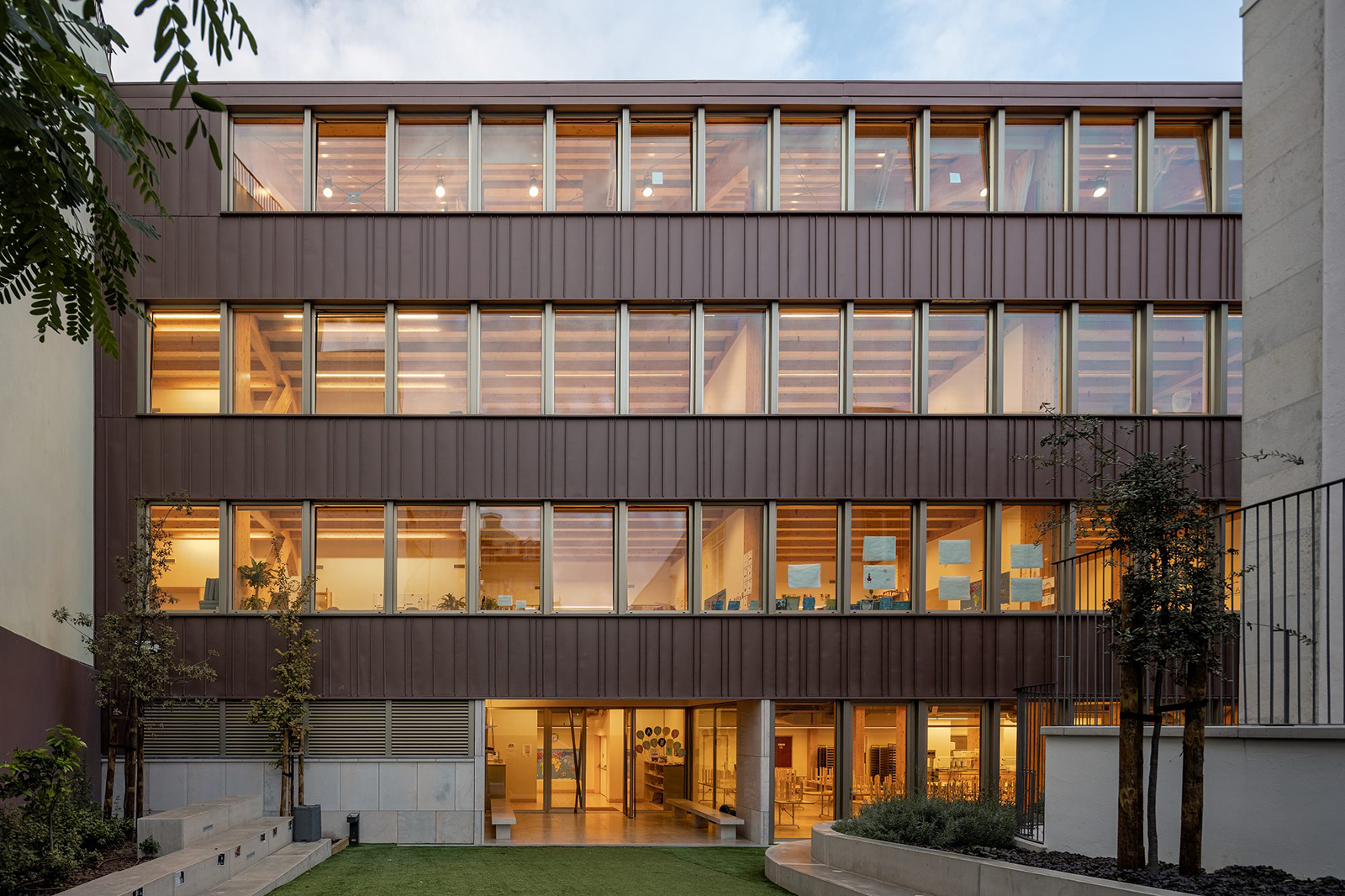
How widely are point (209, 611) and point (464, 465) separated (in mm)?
4679

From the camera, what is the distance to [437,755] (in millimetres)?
17047

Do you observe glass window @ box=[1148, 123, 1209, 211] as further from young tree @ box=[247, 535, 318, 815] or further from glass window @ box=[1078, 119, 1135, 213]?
young tree @ box=[247, 535, 318, 815]

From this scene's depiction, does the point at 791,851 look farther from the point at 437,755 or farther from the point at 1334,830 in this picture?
the point at 1334,830

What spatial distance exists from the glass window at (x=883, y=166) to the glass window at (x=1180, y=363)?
477 cm

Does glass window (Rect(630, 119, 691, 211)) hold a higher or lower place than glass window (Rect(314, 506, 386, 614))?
higher

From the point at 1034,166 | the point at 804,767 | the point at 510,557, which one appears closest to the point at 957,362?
the point at 1034,166

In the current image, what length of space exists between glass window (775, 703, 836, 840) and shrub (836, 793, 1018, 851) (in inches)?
228

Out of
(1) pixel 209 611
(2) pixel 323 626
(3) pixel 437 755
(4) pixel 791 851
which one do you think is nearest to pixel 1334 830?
(4) pixel 791 851

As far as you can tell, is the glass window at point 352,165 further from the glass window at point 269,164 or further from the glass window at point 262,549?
the glass window at point 262,549

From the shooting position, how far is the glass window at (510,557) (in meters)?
17.5

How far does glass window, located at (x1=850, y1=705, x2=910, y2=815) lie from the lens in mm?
17281

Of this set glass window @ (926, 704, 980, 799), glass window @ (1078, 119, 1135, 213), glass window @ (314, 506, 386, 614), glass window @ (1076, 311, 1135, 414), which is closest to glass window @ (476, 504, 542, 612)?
glass window @ (314, 506, 386, 614)

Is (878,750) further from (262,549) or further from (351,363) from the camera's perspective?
(351,363)

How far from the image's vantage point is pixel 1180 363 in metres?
17.9
